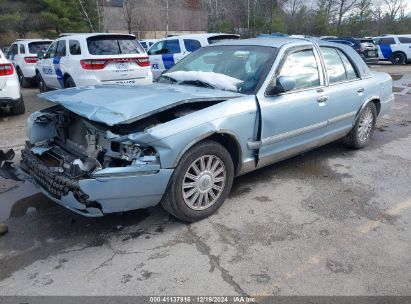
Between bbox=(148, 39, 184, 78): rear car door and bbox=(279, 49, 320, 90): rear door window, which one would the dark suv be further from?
bbox=(279, 49, 320, 90): rear door window

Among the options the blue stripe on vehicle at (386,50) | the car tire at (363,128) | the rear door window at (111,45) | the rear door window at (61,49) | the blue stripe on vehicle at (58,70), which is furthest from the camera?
the blue stripe on vehicle at (386,50)

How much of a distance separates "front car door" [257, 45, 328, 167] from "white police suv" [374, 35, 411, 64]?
20270mm

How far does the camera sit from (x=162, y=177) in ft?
10.4

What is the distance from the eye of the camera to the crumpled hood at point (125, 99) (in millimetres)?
3154

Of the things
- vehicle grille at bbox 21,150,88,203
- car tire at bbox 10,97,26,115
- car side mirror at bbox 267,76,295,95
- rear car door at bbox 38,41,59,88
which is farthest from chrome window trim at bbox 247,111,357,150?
rear car door at bbox 38,41,59,88

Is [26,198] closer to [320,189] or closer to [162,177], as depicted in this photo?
[162,177]

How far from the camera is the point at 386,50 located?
2252cm

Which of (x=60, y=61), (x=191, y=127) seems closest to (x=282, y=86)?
(x=191, y=127)

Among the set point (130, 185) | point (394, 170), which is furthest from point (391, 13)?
point (130, 185)

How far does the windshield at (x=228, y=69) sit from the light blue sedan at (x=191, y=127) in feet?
0.05

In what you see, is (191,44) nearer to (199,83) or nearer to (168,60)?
(168,60)

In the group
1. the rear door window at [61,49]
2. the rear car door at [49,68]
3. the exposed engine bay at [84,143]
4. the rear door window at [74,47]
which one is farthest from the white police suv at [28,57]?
the exposed engine bay at [84,143]

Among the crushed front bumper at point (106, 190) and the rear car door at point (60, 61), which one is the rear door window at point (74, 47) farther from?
the crushed front bumper at point (106, 190)

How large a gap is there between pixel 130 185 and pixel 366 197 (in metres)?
2.55
